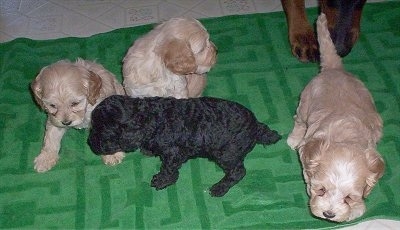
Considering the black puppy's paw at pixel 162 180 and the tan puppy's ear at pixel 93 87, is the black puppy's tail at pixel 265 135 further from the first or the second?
the tan puppy's ear at pixel 93 87

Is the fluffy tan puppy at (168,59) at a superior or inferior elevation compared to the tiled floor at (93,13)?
superior

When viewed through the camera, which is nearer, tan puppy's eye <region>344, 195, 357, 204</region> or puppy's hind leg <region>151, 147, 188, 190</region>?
tan puppy's eye <region>344, 195, 357, 204</region>

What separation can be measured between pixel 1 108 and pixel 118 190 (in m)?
1.14

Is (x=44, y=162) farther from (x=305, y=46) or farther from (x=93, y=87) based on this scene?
(x=305, y=46)

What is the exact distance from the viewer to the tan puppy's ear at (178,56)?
3.00 m

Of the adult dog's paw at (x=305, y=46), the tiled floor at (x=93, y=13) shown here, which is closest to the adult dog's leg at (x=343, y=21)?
the adult dog's paw at (x=305, y=46)

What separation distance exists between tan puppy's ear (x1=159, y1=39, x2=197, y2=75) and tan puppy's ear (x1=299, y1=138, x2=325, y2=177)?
0.84m

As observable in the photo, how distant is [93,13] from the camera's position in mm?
4602

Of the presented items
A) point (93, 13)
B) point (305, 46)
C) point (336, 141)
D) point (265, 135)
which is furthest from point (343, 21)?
point (93, 13)

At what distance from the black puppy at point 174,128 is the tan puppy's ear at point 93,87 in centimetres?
24

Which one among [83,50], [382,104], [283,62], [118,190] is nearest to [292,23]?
[283,62]

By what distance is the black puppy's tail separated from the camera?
123 inches

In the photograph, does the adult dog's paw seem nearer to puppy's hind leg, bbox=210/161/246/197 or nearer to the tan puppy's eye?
puppy's hind leg, bbox=210/161/246/197

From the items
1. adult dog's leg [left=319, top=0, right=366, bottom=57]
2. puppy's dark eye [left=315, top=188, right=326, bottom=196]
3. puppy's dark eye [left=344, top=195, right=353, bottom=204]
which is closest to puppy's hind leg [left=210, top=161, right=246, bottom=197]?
puppy's dark eye [left=315, top=188, right=326, bottom=196]
